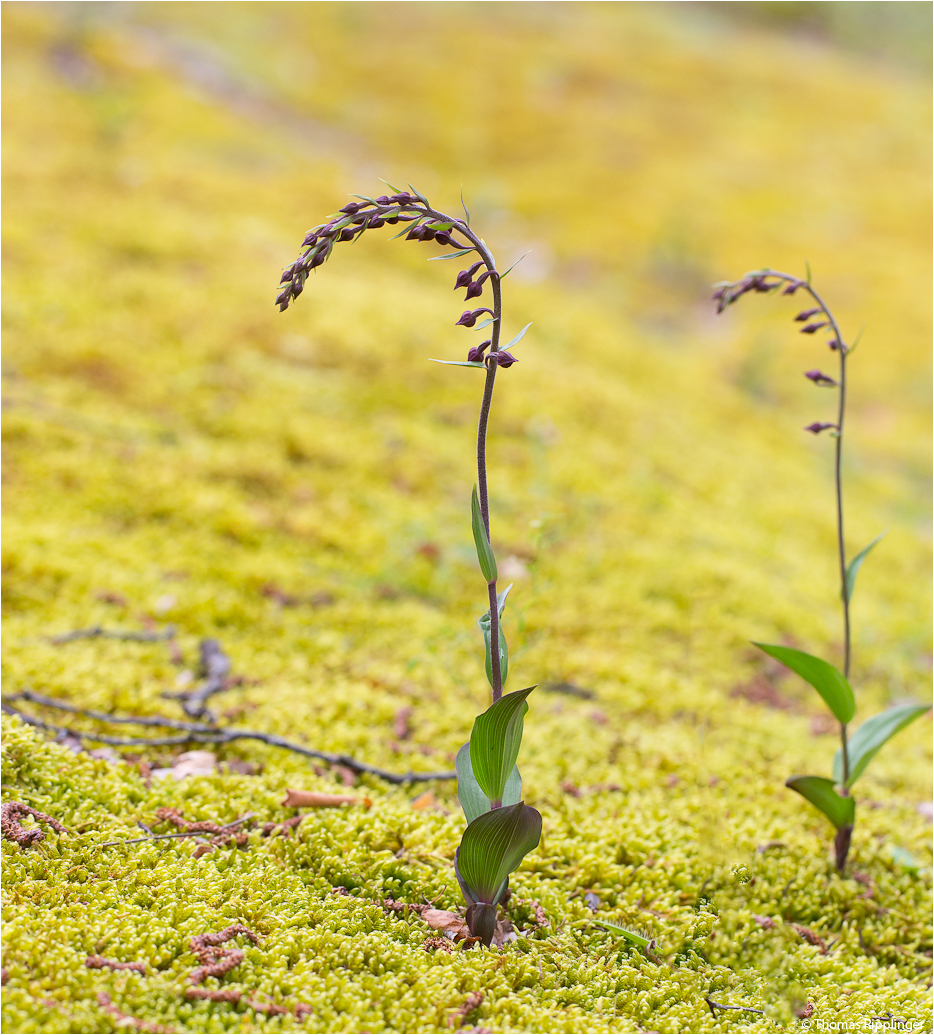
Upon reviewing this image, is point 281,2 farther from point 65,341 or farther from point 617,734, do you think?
→ point 617,734

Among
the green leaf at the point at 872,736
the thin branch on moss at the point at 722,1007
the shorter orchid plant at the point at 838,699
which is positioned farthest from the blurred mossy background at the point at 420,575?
the green leaf at the point at 872,736

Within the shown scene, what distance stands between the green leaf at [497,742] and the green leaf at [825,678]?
1.00 meters

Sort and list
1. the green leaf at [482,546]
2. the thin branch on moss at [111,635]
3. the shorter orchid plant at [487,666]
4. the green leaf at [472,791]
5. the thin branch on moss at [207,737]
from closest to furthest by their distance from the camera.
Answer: the shorter orchid plant at [487,666] → the green leaf at [482,546] → the green leaf at [472,791] → the thin branch on moss at [207,737] → the thin branch on moss at [111,635]

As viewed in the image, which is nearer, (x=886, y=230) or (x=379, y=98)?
(x=886, y=230)

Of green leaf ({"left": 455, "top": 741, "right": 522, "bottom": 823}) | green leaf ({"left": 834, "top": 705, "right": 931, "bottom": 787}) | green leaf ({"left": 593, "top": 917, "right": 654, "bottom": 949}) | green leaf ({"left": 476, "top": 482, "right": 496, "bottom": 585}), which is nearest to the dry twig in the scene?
green leaf ({"left": 455, "top": 741, "right": 522, "bottom": 823})

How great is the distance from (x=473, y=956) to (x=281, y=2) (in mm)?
49388

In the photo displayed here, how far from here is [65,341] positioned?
642 cm

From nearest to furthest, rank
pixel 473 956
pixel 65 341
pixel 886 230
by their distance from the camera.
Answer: pixel 473 956 < pixel 65 341 < pixel 886 230

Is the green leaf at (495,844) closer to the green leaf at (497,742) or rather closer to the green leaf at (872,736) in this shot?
the green leaf at (497,742)

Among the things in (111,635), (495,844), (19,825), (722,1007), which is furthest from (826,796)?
(111,635)

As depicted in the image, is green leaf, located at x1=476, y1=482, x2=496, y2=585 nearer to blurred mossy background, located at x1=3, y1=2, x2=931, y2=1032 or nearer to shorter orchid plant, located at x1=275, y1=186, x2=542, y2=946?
shorter orchid plant, located at x1=275, y1=186, x2=542, y2=946

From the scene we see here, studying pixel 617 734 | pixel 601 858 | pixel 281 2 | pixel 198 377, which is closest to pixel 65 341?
pixel 198 377

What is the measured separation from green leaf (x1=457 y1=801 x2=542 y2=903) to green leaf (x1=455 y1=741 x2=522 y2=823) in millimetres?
127

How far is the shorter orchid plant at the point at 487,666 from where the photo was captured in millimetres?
1858
